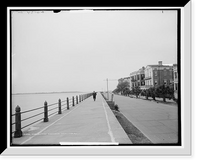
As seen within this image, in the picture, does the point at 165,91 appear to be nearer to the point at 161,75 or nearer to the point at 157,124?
the point at 161,75

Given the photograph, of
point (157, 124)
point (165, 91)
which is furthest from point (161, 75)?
point (157, 124)

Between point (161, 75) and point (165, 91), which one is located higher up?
point (161, 75)

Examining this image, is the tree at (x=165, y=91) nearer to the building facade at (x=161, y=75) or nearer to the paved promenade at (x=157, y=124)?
the building facade at (x=161, y=75)

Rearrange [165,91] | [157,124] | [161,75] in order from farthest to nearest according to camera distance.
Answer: [165,91] → [161,75] → [157,124]

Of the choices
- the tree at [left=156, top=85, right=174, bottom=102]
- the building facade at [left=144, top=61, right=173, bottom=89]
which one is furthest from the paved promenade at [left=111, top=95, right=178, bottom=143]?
the tree at [left=156, top=85, right=174, bottom=102]

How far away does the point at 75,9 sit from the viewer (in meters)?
3.17

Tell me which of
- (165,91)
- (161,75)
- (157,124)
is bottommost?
(157,124)

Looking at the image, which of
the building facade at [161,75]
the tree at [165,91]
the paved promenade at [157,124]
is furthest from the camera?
the tree at [165,91]

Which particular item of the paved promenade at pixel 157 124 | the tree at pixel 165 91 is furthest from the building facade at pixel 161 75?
the paved promenade at pixel 157 124

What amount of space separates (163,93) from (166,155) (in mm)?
17319
